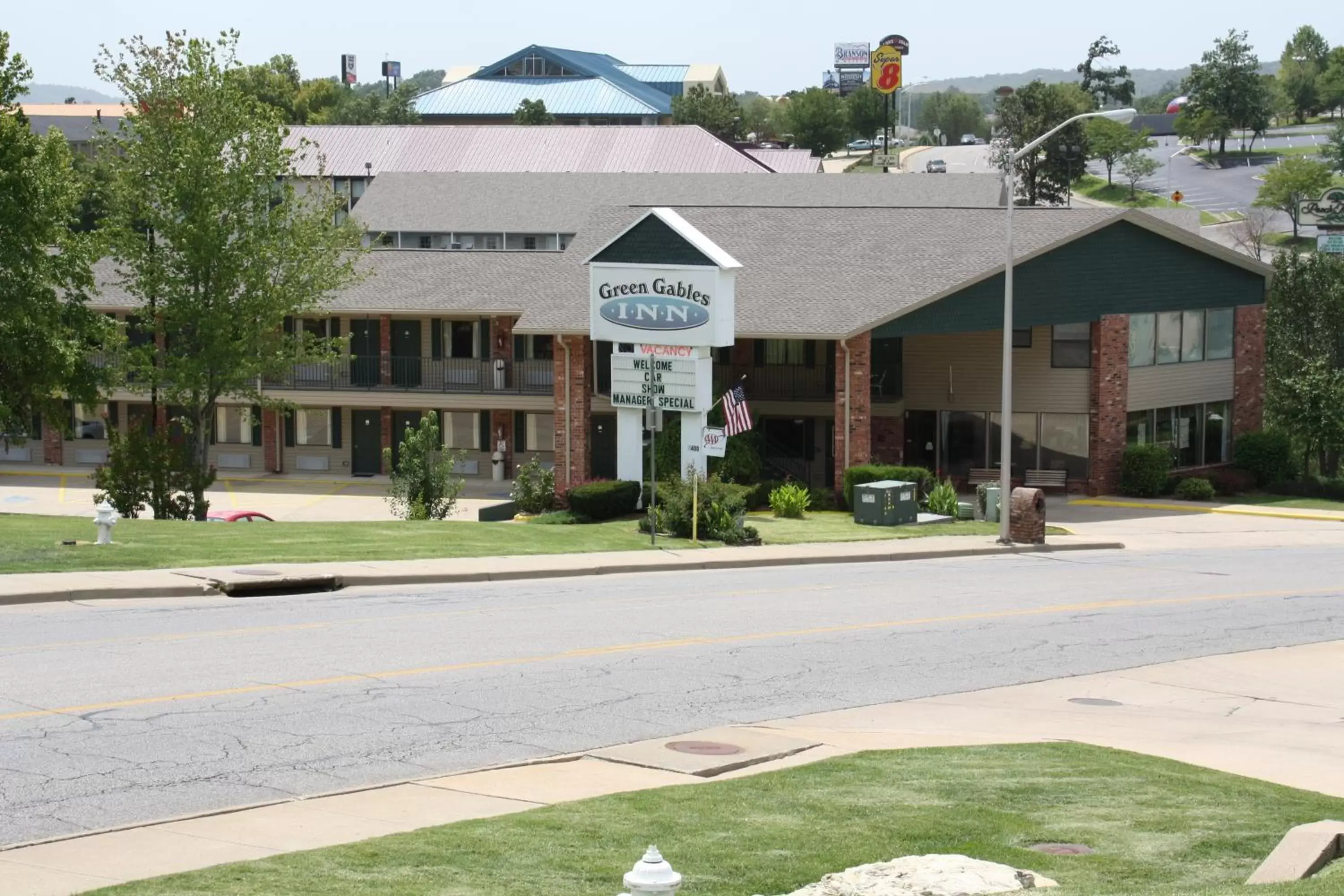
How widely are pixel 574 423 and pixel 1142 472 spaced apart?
56.8 ft

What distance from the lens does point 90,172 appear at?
1898 inches

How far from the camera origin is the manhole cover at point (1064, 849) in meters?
13.0

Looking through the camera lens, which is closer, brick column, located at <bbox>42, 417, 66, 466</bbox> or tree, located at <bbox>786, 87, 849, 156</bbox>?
brick column, located at <bbox>42, 417, 66, 466</bbox>

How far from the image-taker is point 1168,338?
55125 mm

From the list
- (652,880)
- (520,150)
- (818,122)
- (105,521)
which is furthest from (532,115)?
(652,880)

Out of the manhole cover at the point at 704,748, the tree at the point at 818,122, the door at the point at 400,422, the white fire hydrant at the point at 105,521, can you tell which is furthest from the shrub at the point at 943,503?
the tree at the point at 818,122

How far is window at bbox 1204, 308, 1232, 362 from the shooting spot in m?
56.6

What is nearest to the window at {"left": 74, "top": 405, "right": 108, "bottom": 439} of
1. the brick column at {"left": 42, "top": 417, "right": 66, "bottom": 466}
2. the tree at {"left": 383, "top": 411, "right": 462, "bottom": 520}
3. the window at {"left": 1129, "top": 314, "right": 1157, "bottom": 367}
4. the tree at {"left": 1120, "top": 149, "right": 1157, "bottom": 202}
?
the brick column at {"left": 42, "top": 417, "right": 66, "bottom": 466}

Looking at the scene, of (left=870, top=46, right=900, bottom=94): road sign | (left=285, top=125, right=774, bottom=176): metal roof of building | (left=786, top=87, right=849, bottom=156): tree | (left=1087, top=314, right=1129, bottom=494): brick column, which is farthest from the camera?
(left=786, top=87, right=849, bottom=156): tree

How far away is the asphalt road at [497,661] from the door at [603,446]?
802 inches

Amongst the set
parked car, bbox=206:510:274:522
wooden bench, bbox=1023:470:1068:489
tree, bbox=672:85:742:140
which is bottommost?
parked car, bbox=206:510:274:522

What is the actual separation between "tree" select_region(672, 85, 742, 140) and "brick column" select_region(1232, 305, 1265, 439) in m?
108

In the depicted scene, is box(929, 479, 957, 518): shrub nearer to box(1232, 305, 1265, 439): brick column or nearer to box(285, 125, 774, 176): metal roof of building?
box(1232, 305, 1265, 439): brick column

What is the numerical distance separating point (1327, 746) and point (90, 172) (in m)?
38.6
